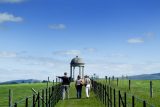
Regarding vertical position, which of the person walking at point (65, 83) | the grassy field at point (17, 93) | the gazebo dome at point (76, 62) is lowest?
the grassy field at point (17, 93)

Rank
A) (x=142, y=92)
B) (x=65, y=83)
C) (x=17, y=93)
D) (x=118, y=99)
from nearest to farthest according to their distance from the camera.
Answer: (x=118, y=99) < (x=65, y=83) < (x=142, y=92) < (x=17, y=93)

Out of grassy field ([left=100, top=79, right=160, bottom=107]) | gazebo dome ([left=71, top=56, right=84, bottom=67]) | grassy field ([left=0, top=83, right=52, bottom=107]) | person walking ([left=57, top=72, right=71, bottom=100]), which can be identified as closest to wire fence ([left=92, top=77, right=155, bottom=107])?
grassy field ([left=100, top=79, right=160, bottom=107])

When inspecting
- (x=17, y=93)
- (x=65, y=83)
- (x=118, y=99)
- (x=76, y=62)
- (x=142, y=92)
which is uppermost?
(x=76, y=62)

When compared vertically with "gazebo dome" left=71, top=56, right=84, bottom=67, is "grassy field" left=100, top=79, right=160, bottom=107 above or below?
below

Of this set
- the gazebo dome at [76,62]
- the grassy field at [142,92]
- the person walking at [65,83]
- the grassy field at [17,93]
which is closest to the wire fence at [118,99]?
the grassy field at [142,92]

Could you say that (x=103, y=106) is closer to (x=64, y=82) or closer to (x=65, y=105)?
(x=65, y=105)

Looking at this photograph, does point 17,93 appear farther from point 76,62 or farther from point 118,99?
point 118,99

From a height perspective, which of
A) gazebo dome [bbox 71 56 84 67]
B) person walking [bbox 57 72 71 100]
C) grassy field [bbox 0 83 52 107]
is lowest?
grassy field [bbox 0 83 52 107]

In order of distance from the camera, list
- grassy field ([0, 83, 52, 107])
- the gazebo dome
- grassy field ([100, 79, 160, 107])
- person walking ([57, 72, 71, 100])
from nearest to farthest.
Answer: grassy field ([100, 79, 160, 107])
person walking ([57, 72, 71, 100])
grassy field ([0, 83, 52, 107])
the gazebo dome

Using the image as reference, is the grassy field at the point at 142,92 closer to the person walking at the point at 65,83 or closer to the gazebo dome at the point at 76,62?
the person walking at the point at 65,83

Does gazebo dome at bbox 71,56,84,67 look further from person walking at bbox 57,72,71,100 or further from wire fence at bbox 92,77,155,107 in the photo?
wire fence at bbox 92,77,155,107

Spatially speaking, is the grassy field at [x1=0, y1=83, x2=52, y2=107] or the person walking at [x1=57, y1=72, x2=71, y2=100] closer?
the person walking at [x1=57, y1=72, x2=71, y2=100]

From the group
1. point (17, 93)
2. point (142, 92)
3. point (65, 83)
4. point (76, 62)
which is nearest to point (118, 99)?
point (65, 83)

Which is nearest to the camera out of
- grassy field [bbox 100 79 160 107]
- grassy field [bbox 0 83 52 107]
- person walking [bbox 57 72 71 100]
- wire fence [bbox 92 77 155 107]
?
wire fence [bbox 92 77 155 107]
